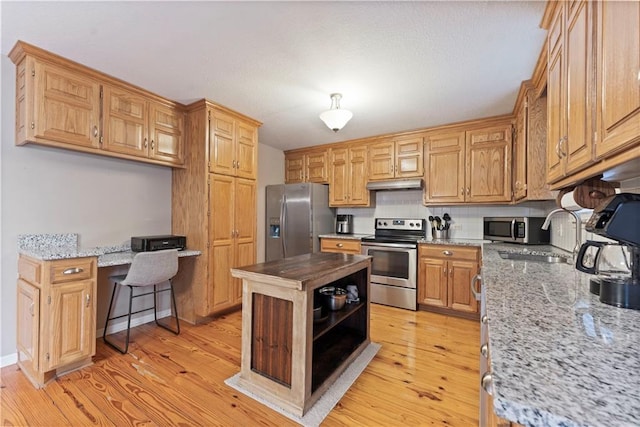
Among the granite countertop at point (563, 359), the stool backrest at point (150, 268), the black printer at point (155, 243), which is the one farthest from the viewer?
the black printer at point (155, 243)

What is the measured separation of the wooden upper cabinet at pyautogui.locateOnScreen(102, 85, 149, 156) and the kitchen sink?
3.46 metres

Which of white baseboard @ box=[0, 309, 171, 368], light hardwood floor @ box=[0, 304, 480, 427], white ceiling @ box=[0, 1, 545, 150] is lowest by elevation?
light hardwood floor @ box=[0, 304, 480, 427]

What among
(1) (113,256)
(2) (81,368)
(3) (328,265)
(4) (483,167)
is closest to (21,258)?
(1) (113,256)

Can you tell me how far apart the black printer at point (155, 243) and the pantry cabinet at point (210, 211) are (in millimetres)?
181

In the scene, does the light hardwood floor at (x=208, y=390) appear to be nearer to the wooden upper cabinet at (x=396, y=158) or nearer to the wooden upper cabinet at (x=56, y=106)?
the wooden upper cabinet at (x=56, y=106)

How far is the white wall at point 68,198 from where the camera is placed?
2.14 meters

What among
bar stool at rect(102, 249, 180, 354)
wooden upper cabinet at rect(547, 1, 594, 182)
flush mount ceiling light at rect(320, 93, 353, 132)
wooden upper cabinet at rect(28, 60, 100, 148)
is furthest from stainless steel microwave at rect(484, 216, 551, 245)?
wooden upper cabinet at rect(28, 60, 100, 148)

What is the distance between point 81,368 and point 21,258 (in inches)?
37.8

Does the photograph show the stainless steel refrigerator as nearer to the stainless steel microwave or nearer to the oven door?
the oven door

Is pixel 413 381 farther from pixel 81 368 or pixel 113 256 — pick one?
pixel 113 256

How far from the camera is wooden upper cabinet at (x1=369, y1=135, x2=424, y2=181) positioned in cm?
373

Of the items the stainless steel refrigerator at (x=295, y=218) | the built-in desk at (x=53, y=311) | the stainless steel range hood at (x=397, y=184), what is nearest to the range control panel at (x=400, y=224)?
the stainless steel range hood at (x=397, y=184)

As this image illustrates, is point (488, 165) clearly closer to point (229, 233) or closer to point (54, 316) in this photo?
point (229, 233)

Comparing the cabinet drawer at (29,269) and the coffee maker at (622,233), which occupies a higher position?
the coffee maker at (622,233)
